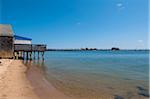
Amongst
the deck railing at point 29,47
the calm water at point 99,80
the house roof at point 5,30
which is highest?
the house roof at point 5,30

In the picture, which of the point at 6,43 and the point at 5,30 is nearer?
the point at 6,43

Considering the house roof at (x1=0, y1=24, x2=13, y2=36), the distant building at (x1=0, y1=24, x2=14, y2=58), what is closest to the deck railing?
the house roof at (x1=0, y1=24, x2=13, y2=36)

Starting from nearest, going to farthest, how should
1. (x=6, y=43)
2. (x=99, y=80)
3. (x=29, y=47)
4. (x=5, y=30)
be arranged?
(x=99, y=80) → (x=6, y=43) → (x=5, y=30) → (x=29, y=47)

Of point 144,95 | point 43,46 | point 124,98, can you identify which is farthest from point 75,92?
point 43,46

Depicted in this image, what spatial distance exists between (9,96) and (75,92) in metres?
3.90

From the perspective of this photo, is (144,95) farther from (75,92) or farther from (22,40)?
(22,40)

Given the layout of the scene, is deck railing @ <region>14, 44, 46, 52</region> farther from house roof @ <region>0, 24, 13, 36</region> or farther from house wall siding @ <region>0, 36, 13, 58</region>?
house wall siding @ <region>0, 36, 13, 58</region>

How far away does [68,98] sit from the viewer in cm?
1031

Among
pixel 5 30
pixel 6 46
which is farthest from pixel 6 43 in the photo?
pixel 5 30

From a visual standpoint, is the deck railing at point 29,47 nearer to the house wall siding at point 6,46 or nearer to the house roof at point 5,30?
the house roof at point 5,30

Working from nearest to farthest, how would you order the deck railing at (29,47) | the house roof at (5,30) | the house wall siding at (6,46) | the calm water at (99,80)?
the calm water at (99,80), the house wall siding at (6,46), the house roof at (5,30), the deck railing at (29,47)

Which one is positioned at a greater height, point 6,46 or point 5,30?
point 5,30

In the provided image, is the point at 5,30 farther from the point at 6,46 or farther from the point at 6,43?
the point at 6,46

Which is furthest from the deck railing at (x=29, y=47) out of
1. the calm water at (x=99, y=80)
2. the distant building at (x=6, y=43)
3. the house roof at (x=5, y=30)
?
the calm water at (x=99, y=80)
